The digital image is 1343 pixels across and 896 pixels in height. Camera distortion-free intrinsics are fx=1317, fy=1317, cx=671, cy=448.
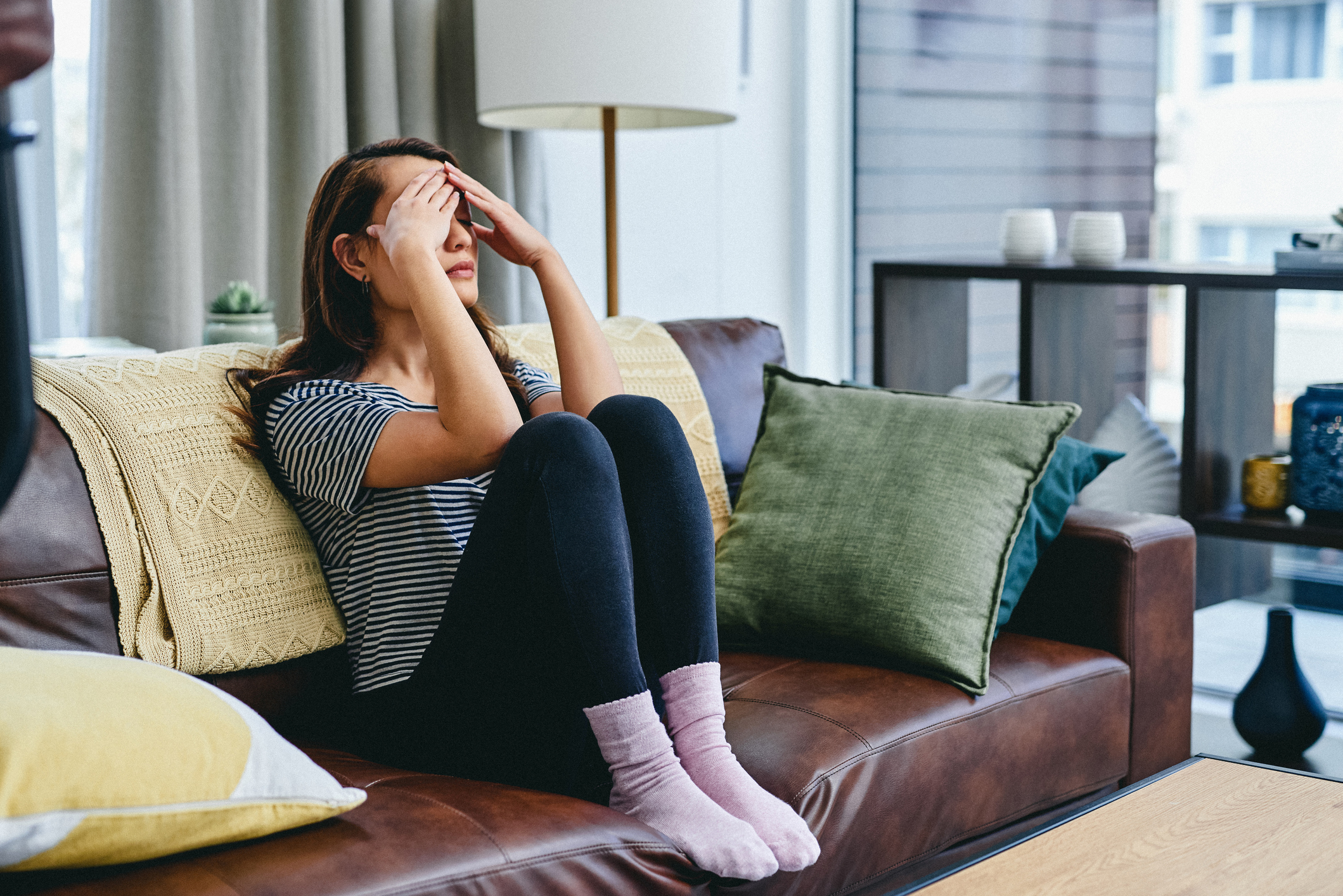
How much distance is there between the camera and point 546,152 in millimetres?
3074

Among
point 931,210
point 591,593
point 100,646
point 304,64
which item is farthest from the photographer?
point 931,210

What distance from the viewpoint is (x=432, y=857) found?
44.5 inches

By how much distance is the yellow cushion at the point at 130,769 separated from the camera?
99cm

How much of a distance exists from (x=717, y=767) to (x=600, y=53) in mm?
1482

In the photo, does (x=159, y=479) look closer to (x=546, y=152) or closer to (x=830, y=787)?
(x=830, y=787)

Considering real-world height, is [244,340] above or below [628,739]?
above

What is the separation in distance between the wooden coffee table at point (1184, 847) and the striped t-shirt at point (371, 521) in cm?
66

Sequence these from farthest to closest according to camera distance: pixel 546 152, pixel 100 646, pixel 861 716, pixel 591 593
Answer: pixel 546 152, pixel 861 716, pixel 100 646, pixel 591 593

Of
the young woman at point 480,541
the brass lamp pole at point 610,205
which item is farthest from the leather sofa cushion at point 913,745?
the brass lamp pole at point 610,205

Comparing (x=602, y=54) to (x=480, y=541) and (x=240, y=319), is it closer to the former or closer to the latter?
(x=240, y=319)

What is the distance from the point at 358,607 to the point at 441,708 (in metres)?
0.22

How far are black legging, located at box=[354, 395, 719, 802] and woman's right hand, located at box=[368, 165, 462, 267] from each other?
11.7 inches

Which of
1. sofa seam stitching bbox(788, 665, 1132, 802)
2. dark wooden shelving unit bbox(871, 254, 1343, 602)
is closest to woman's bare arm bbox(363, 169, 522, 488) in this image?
sofa seam stitching bbox(788, 665, 1132, 802)

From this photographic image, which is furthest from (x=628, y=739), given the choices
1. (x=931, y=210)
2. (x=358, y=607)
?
(x=931, y=210)
